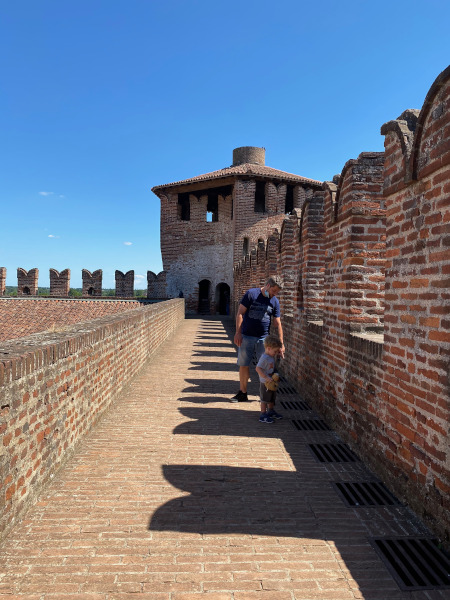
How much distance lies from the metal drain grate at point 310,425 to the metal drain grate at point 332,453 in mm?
519

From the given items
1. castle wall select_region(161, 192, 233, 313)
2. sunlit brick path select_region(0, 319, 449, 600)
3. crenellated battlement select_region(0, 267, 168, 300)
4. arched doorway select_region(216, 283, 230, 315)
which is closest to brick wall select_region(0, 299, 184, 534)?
sunlit brick path select_region(0, 319, 449, 600)

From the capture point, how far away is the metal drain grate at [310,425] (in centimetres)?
485

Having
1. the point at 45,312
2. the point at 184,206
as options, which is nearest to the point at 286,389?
the point at 45,312

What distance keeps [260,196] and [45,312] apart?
15.9 m

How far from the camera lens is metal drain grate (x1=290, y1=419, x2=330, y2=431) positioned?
485 cm

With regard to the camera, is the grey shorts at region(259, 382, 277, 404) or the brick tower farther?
the brick tower

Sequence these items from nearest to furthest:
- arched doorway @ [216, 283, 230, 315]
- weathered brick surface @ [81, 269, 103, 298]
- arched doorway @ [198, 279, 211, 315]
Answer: weathered brick surface @ [81, 269, 103, 298], arched doorway @ [216, 283, 230, 315], arched doorway @ [198, 279, 211, 315]

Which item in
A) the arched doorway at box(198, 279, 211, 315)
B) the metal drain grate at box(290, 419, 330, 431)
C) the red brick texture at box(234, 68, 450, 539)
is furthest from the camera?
the arched doorway at box(198, 279, 211, 315)

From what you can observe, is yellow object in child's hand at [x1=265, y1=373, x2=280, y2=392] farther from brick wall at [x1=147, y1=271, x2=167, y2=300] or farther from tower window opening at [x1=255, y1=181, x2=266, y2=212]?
tower window opening at [x1=255, y1=181, x2=266, y2=212]

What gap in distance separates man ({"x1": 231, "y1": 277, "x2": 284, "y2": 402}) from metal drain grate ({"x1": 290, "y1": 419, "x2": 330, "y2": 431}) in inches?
42.5

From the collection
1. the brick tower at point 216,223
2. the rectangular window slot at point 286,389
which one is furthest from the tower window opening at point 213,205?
the rectangular window slot at point 286,389

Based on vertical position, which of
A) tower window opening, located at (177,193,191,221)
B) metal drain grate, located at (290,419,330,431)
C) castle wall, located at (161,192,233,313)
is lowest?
metal drain grate, located at (290,419,330,431)

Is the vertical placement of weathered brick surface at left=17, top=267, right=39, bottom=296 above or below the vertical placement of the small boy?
above

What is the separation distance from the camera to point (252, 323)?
5.88m
